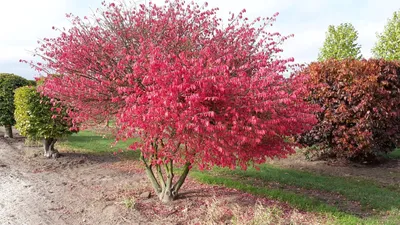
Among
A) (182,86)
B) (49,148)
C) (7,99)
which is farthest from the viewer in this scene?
(7,99)

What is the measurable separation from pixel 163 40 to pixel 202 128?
252 cm

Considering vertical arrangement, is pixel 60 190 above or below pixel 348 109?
below

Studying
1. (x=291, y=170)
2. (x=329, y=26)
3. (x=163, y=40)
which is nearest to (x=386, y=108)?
(x=291, y=170)

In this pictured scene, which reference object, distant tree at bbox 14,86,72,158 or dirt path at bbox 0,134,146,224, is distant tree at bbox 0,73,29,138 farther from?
Answer: distant tree at bbox 14,86,72,158

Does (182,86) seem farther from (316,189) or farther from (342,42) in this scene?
(342,42)

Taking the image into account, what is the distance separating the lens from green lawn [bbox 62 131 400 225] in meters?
6.09

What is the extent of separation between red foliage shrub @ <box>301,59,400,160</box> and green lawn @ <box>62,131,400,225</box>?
1.48m

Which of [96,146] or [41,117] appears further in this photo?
[96,146]

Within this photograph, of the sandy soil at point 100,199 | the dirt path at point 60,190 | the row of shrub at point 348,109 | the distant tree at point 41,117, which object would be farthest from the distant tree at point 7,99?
the sandy soil at point 100,199

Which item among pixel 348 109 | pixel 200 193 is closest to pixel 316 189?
pixel 200 193

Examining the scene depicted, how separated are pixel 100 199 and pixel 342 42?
86.6ft

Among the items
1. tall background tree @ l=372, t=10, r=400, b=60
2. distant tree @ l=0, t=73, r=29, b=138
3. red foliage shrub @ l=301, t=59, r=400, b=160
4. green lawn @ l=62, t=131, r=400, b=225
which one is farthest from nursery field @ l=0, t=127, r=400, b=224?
tall background tree @ l=372, t=10, r=400, b=60

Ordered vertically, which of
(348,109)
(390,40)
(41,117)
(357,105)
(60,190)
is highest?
(390,40)

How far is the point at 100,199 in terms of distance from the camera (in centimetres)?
664
